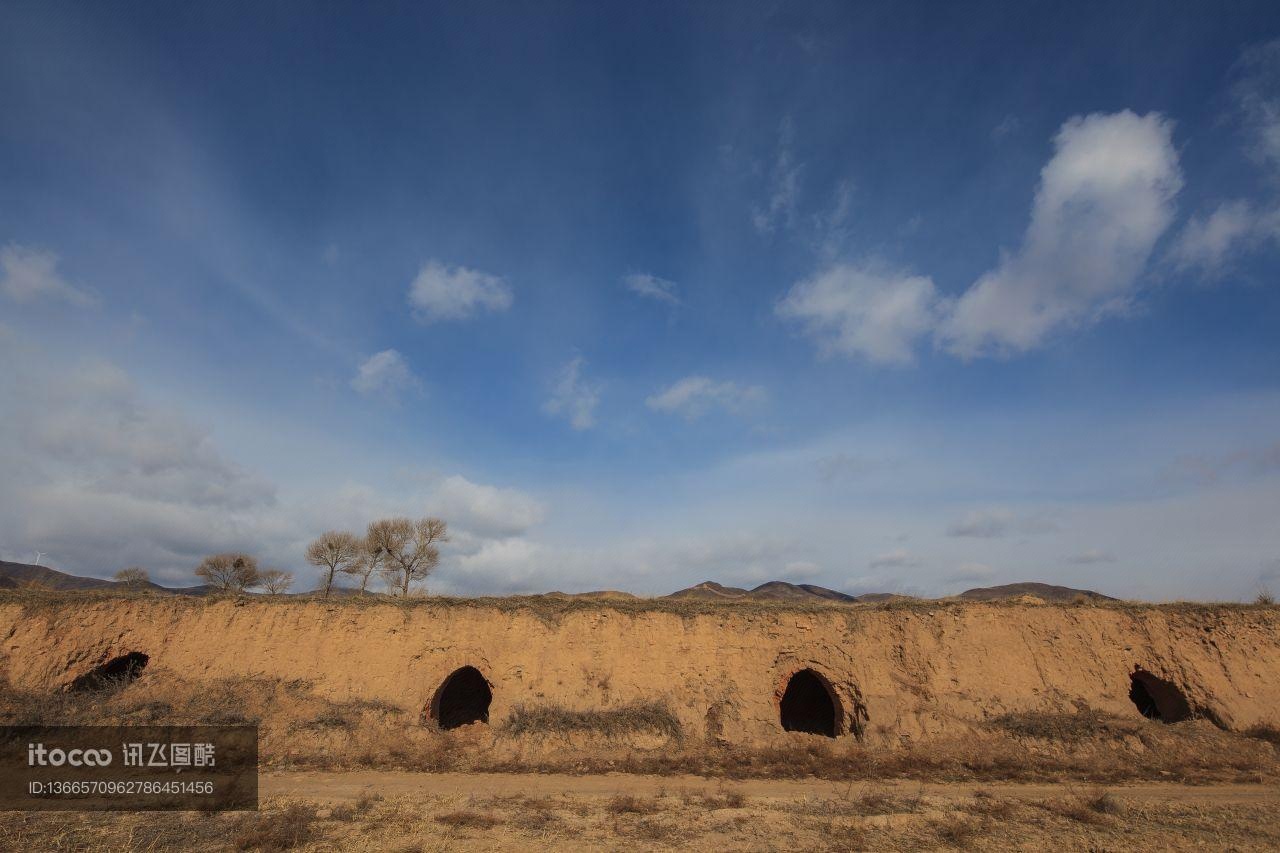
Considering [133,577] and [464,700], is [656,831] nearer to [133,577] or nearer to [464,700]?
[464,700]

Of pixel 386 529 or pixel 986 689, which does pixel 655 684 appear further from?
pixel 386 529

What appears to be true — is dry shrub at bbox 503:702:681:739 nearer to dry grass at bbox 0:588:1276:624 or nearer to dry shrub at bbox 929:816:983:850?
dry grass at bbox 0:588:1276:624

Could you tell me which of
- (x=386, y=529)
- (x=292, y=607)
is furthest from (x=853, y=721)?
(x=386, y=529)

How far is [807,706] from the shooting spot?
73.7ft

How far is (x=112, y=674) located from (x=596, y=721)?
16930mm

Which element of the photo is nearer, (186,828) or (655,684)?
(186,828)

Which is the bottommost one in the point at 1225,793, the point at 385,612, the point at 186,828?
the point at 1225,793

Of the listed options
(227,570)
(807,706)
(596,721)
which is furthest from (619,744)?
(227,570)

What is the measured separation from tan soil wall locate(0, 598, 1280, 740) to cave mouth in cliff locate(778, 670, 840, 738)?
9.81ft

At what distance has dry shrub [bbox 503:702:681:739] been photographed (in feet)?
58.8

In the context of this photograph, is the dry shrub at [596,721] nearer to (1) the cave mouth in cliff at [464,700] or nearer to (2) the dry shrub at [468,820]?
(1) the cave mouth in cliff at [464,700]

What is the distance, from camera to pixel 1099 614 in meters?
20.8

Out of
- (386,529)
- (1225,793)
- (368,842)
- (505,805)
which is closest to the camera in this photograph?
(368,842)

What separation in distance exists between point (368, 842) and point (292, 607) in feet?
43.0
